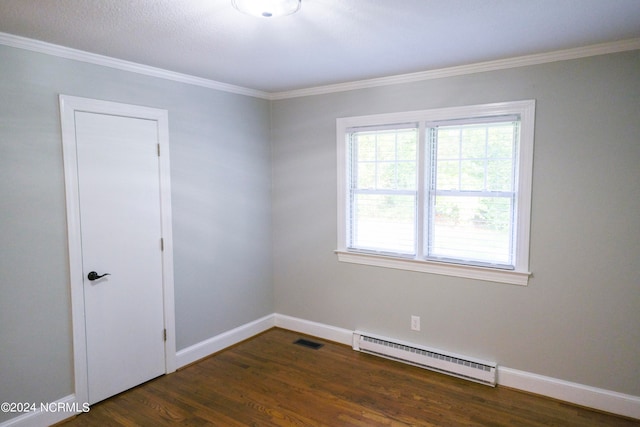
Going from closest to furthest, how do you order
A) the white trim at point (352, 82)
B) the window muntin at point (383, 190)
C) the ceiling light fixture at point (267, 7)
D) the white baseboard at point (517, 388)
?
the ceiling light fixture at point (267, 7), the white trim at point (352, 82), the white baseboard at point (517, 388), the window muntin at point (383, 190)

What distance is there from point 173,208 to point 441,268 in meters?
2.35

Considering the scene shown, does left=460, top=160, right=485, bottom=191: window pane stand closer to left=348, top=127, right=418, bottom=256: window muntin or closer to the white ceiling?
left=348, top=127, right=418, bottom=256: window muntin

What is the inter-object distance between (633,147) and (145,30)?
3.17m

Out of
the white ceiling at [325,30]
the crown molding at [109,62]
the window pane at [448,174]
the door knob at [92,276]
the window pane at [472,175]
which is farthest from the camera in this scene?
the window pane at [448,174]

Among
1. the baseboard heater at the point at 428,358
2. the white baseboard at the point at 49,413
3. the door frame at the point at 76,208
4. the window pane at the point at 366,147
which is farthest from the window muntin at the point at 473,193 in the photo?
the white baseboard at the point at 49,413

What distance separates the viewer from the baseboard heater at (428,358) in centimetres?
322

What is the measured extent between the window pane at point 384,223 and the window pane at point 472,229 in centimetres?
23

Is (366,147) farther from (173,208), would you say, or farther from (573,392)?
(573,392)

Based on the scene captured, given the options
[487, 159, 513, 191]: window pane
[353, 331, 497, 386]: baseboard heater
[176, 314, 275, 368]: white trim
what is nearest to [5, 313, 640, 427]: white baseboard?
[176, 314, 275, 368]: white trim

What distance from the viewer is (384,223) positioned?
12.3ft

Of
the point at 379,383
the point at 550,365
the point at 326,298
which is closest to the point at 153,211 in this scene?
the point at 326,298

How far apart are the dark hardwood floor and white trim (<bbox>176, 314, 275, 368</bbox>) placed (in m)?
0.09

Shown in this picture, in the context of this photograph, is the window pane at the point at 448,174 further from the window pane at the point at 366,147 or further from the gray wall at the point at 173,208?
the gray wall at the point at 173,208

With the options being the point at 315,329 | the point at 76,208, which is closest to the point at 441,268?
the point at 315,329
